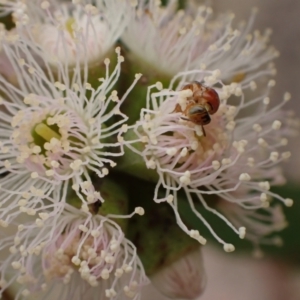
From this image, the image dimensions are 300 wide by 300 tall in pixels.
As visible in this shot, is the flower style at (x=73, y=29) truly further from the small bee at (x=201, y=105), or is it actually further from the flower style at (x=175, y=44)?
the small bee at (x=201, y=105)

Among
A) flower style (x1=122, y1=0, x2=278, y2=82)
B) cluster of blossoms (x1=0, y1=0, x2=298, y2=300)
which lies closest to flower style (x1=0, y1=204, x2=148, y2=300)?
cluster of blossoms (x1=0, y1=0, x2=298, y2=300)

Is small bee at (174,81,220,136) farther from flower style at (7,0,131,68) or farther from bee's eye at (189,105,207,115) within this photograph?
flower style at (7,0,131,68)

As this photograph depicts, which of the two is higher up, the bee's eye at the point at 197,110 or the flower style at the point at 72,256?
the bee's eye at the point at 197,110

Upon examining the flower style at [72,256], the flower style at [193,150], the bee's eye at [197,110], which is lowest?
the flower style at [72,256]

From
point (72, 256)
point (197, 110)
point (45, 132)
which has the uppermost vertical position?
point (197, 110)

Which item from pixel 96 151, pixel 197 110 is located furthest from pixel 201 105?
pixel 96 151

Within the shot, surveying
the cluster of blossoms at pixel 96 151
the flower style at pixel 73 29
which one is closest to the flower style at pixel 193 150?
the cluster of blossoms at pixel 96 151

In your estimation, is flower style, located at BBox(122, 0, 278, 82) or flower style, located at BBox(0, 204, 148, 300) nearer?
flower style, located at BBox(0, 204, 148, 300)

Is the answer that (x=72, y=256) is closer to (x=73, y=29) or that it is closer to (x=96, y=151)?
(x=96, y=151)
